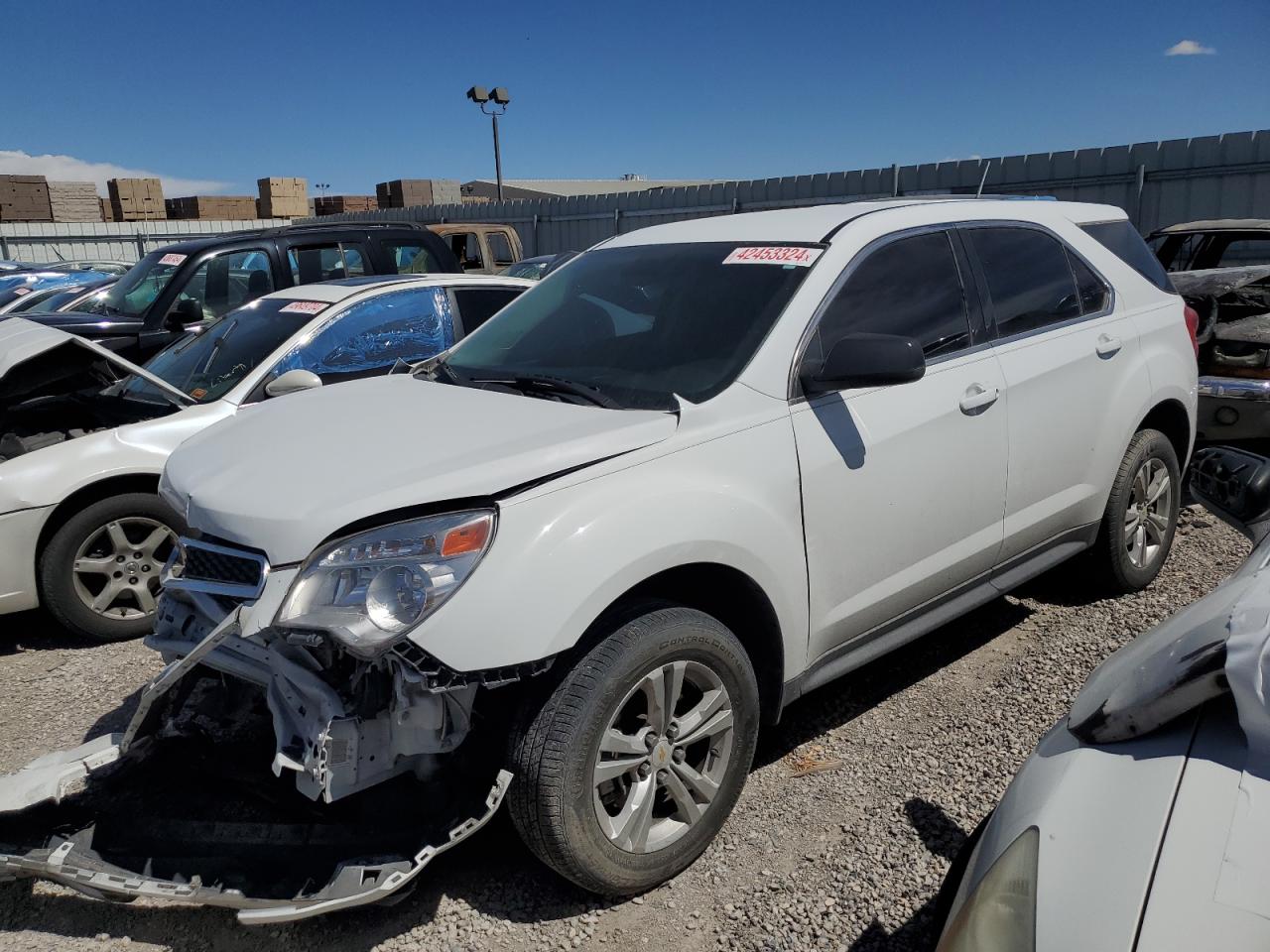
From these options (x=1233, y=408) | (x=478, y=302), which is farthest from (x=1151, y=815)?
(x=1233, y=408)

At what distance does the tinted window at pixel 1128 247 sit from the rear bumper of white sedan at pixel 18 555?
4.91m

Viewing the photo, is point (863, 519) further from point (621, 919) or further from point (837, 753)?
point (621, 919)

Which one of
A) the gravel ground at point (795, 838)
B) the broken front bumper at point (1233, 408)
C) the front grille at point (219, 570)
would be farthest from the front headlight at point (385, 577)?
the broken front bumper at point (1233, 408)

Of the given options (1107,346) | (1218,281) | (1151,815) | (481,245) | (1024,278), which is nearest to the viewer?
(1151,815)

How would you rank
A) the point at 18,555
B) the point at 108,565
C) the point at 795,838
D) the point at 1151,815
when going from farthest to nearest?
the point at 108,565 < the point at 18,555 < the point at 795,838 < the point at 1151,815

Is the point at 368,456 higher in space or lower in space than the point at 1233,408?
higher

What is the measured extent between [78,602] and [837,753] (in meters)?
3.53

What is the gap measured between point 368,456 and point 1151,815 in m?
1.97

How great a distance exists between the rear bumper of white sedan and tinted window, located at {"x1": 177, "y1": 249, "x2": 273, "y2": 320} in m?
3.79

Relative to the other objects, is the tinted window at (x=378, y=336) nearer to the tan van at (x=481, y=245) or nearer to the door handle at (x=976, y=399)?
the door handle at (x=976, y=399)

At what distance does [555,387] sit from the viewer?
121 inches

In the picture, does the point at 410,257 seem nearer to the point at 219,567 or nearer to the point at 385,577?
the point at 219,567

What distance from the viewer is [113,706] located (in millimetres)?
4012


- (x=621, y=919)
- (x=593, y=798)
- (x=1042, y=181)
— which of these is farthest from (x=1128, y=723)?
(x=1042, y=181)
